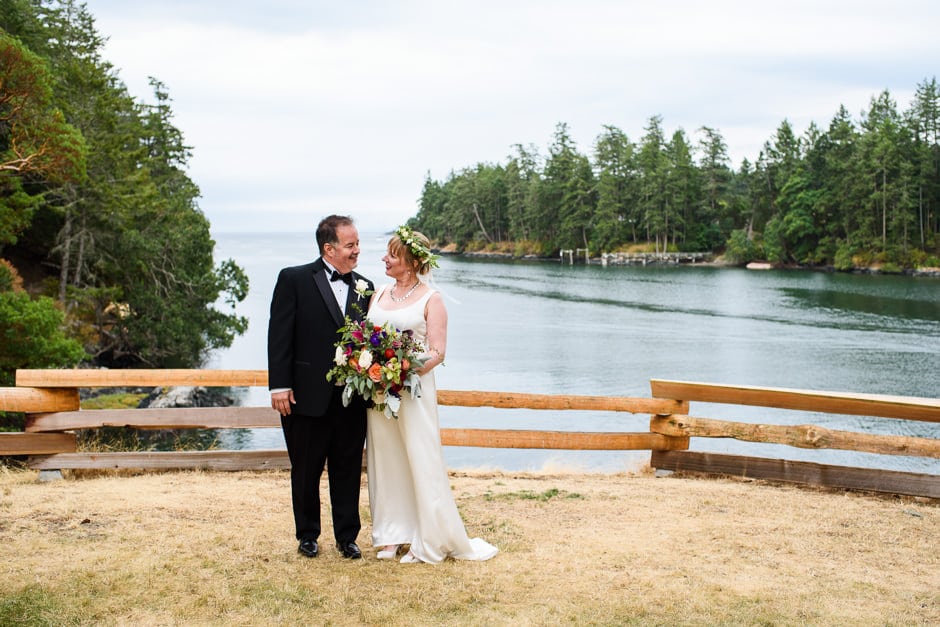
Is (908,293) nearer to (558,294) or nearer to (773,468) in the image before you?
(558,294)

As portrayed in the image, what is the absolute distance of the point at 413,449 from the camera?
16.5 ft

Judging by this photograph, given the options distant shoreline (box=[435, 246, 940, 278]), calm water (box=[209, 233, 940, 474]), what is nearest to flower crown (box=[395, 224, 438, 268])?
calm water (box=[209, 233, 940, 474])

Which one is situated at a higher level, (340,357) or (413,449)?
(340,357)

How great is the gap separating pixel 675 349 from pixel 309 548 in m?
31.8

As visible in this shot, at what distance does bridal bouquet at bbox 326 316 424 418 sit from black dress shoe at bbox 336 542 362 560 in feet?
2.96

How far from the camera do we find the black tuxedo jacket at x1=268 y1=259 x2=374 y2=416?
4.89 m

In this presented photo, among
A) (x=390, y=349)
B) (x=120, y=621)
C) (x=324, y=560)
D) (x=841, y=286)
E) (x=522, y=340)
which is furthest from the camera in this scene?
(x=841, y=286)

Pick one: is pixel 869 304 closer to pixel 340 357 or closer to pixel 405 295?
pixel 405 295

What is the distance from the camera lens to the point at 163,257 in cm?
3288

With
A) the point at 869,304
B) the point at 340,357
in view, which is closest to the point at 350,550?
the point at 340,357

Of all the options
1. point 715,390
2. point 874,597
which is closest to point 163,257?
point 715,390

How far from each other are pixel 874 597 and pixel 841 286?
59.9 metres

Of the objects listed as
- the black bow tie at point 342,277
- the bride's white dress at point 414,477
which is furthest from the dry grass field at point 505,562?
the black bow tie at point 342,277

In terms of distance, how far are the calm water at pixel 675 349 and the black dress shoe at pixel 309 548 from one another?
4.16 metres
